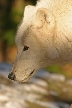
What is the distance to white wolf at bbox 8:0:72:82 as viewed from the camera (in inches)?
201

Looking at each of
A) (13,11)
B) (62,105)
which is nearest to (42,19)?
(62,105)

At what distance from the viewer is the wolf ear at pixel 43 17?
198 inches

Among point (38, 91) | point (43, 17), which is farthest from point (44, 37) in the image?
point (38, 91)

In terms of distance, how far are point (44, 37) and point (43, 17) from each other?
0.93 feet

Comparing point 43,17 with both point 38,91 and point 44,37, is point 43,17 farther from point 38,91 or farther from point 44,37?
point 38,91

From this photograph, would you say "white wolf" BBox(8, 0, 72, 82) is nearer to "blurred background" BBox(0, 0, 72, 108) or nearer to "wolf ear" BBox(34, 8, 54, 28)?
"wolf ear" BBox(34, 8, 54, 28)

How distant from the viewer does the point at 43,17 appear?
509cm

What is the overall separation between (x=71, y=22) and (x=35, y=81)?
138 inches

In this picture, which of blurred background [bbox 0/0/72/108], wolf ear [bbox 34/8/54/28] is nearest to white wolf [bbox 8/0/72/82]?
wolf ear [bbox 34/8/54/28]

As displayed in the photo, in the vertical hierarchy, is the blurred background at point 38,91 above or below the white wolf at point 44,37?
below

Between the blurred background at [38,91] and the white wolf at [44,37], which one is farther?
the blurred background at [38,91]

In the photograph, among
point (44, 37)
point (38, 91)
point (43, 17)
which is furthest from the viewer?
point (38, 91)

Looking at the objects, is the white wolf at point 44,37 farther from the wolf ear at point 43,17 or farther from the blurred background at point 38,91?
the blurred background at point 38,91

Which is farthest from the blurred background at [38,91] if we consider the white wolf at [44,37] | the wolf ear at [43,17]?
the wolf ear at [43,17]
